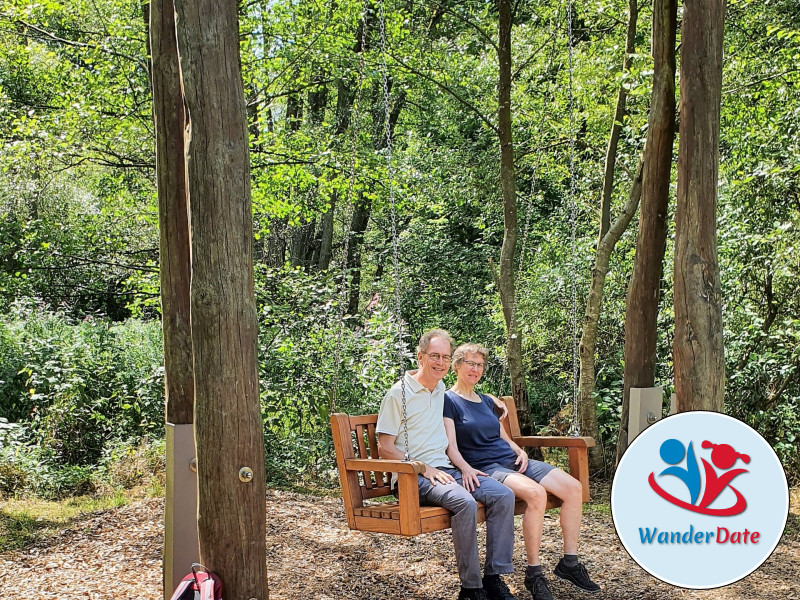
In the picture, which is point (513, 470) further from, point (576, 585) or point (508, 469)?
point (576, 585)

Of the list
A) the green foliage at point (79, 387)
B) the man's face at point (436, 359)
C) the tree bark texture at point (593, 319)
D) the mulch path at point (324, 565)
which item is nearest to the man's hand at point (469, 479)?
the man's face at point (436, 359)

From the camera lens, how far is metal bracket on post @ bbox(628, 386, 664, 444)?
4230 mm

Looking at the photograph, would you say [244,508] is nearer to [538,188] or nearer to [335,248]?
[538,188]

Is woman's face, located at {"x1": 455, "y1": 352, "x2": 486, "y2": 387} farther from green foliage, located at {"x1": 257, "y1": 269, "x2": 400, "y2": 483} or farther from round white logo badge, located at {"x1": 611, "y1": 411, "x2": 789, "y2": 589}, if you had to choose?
green foliage, located at {"x1": 257, "y1": 269, "x2": 400, "y2": 483}

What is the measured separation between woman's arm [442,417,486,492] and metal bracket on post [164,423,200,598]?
1.17 m

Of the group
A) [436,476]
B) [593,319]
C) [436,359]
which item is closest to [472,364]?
→ [436,359]

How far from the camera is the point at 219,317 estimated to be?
2826 mm

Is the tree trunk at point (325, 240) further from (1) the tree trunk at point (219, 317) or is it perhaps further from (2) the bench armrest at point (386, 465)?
(1) the tree trunk at point (219, 317)

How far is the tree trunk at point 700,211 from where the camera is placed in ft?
12.8

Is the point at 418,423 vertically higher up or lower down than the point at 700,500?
higher up

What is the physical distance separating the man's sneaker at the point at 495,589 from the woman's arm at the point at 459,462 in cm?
37

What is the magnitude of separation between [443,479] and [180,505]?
42.6 inches

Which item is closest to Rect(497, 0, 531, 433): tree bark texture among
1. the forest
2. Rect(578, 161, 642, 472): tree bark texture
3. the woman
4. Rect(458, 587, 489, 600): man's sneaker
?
the forest

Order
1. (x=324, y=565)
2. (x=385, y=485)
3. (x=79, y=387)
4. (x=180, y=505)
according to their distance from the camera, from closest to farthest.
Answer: (x=180, y=505), (x=385, y=485), (x=324, y=565), (x=79, y=387)
